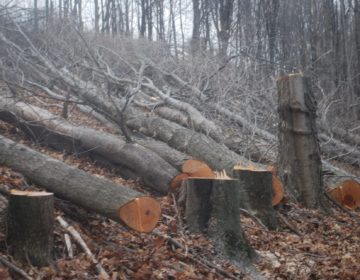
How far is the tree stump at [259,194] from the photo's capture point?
6012 mm

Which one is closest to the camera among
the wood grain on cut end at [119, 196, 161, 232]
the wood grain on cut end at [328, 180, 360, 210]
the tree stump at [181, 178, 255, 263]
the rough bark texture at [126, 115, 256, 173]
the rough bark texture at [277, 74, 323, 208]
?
the wood grain on cut end at [119, 196, 161, 232]

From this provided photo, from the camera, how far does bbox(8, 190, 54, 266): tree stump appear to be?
13.0 ft

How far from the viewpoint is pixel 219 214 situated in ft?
16.6

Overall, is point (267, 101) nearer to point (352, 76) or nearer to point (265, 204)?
point (265, 204)

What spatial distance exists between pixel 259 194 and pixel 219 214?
1.17 meters

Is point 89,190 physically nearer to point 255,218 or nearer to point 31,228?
point 31,228

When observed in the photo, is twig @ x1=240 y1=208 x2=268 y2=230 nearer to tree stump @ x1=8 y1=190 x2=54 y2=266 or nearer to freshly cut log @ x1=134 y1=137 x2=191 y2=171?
freshly cut log @ x1=134 y1=137 x2=191 y2=171

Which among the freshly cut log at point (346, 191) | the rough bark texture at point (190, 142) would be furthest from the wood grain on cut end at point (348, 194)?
the rough bark texture at point (190, 142)

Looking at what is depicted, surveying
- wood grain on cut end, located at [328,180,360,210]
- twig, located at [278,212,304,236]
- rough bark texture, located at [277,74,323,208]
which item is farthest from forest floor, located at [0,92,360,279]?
wood grain on cut end, located at [328,180,360,210]

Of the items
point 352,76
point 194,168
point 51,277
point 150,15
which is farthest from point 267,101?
point 150,15

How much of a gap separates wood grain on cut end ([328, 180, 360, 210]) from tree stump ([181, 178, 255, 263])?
10.2 ft

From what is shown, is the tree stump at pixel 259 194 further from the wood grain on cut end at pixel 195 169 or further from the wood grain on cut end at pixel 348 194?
the wood grain on cut end at pixel 348 194

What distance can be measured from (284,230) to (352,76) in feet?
39.0

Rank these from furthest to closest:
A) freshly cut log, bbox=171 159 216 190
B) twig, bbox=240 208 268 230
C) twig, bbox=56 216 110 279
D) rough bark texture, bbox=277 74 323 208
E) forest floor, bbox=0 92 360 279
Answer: rough bark texture, bbox=277 74 323 208, freshly cut log, bbox=171 159 216 190, twig, bbox=240 208 268 230, forest floor, bbox=0 92 360 279, twig, bbox=56 216 110 279
